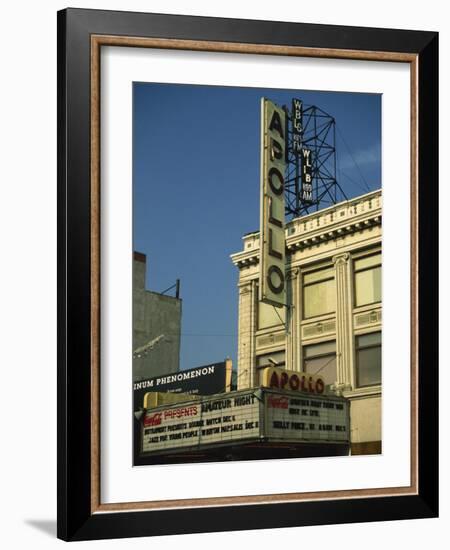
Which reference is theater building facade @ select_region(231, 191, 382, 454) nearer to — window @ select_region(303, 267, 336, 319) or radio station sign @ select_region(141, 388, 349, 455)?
window @ select_region(303, 267, 336, 319)

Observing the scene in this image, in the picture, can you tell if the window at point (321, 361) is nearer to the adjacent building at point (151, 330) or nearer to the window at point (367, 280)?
the window at point (367, 280)

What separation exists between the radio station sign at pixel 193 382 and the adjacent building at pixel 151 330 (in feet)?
0.14

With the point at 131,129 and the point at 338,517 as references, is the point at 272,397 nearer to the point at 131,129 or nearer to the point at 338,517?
the point at 338,517

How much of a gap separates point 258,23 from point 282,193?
3.50ft

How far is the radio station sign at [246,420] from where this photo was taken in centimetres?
748

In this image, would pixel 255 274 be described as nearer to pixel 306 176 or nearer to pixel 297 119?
pixel 306 176

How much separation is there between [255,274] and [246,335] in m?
0.39

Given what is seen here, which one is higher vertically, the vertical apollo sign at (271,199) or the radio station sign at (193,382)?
the vertical apollo sign at (271,199)

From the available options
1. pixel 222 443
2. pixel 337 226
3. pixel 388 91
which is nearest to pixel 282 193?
pixel 337 226

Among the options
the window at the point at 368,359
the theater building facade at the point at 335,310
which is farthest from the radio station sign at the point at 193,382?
the window at the point at 368,359

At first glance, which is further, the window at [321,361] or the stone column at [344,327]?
the stone column at [344,327]

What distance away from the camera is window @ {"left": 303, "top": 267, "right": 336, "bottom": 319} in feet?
26.2

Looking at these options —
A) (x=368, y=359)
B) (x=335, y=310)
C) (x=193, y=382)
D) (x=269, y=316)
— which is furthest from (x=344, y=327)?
(x=193, y=382)

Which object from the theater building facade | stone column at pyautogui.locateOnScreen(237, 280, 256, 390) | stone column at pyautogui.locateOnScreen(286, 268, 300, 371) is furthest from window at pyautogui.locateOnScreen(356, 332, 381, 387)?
stone column at pyautogui.locateOnScreen(237, 280, 256, 390)
